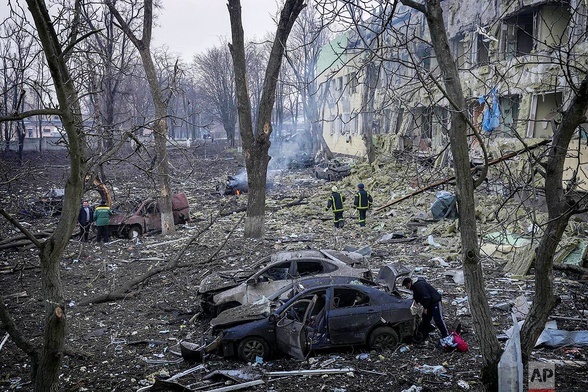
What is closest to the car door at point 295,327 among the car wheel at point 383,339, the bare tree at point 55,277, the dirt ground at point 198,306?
the dirt ground at point 198,306

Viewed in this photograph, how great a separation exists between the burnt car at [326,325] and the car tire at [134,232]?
10.8 metres

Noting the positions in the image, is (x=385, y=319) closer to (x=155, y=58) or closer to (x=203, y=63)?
(x=155, y=58)

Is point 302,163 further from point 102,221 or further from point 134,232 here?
point 102,221

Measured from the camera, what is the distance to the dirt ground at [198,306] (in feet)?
23.0

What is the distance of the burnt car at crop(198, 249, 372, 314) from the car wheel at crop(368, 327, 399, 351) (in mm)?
1960

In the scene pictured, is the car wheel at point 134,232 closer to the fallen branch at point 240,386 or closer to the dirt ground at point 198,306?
the dirt ground at point 198,306

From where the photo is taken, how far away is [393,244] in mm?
15508

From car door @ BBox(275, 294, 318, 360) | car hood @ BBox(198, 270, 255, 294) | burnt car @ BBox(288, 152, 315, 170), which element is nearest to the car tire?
car hood @ BBox(198, 270, 255, 294)

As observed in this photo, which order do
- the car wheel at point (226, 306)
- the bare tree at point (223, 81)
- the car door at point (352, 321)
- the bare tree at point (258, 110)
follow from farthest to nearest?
1. the bare tree at point (223, 81)
2. the bare tree at point (258, 110)
3. the car wheel at point (226, 306)
4. the car door at point (352, 321)

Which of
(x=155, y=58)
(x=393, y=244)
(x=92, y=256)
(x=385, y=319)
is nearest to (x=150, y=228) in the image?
(x=92, y=256)

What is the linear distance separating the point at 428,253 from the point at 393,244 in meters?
1.59

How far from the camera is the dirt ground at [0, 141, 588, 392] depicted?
7.01m

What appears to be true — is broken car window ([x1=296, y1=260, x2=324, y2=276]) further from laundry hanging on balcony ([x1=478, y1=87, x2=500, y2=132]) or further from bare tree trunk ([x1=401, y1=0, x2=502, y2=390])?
bare tree trunk ([x1=401, y1=0, x2=502, y2=390])

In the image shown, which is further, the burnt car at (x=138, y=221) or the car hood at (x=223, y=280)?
the burnt car at (x=138, y=221)
